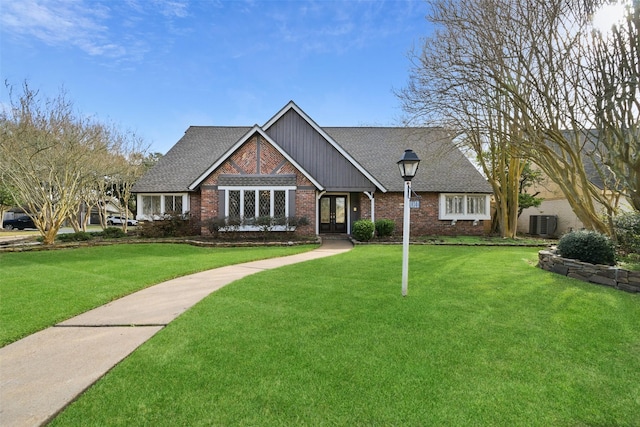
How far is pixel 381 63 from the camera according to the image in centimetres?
1491

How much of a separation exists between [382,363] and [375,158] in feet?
58.0

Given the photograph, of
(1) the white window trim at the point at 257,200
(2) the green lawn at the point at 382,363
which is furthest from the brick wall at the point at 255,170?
(2) the green lawn at the point at 382,363

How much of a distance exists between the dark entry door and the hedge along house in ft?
0.19

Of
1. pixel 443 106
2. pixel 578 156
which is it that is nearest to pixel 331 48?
pixel 443 106

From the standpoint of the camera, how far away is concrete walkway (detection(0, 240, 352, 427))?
269cm

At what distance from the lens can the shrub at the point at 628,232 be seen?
8141 millimetres

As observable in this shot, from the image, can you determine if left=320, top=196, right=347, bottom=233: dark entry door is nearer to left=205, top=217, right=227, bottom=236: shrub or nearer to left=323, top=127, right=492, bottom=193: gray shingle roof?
left=323, top=127, right=492, bottom=193: gray shingle roof

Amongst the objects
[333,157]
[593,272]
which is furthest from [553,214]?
[593,272]

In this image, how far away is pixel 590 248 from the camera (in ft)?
25.0

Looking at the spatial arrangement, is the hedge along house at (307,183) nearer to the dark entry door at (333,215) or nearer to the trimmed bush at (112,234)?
the dark entry door at (333,215)

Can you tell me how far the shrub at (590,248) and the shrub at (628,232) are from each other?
1.23 metres

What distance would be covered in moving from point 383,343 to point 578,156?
415 inches

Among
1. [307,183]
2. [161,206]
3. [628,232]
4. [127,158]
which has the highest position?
[127,158]

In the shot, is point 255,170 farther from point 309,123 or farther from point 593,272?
point 593,272
